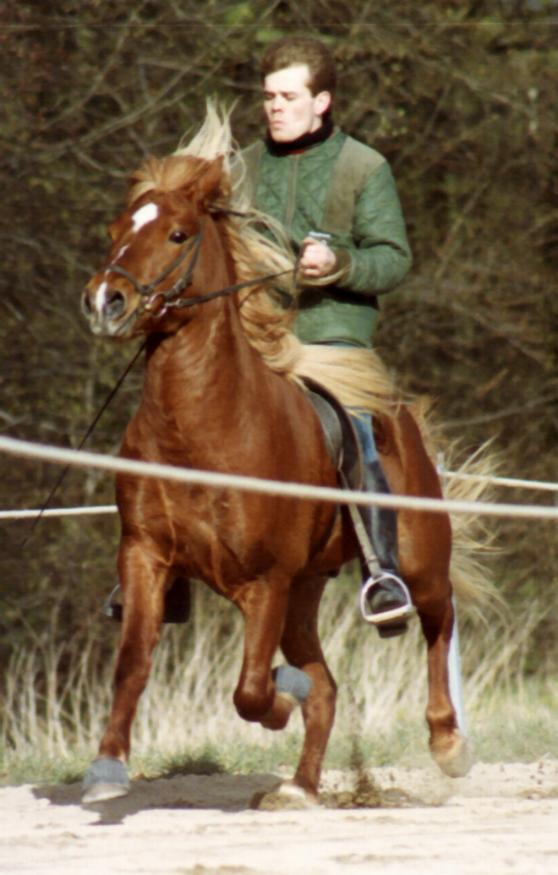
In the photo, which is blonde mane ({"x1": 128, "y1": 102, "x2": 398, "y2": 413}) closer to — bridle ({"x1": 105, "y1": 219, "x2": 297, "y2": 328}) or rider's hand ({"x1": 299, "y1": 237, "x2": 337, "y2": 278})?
rider's hand ({"x1": 299, "y1": 237, "x2": 337, "y2": 278})

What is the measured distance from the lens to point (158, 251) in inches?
236

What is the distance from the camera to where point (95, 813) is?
21.4ft

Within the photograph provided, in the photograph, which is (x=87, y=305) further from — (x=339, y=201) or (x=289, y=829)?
(x=289, y=829)

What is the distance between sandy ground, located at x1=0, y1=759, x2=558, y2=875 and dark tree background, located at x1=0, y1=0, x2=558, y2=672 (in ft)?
17.1

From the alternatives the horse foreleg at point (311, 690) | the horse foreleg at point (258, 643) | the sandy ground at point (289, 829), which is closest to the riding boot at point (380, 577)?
the horse foreleg at point (311, 690)

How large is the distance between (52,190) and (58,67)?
31.8 inches

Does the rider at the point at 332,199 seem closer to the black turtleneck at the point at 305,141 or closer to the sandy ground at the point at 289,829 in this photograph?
the black turtleneck at the point at 305,141

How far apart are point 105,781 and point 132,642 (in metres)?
0.53

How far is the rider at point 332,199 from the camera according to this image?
22.0 feet

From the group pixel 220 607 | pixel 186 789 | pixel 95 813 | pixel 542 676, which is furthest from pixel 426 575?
pixel 542 676

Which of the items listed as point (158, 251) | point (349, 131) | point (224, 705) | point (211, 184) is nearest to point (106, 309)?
point (158, 251)

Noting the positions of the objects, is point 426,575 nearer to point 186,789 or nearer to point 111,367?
point 186,789

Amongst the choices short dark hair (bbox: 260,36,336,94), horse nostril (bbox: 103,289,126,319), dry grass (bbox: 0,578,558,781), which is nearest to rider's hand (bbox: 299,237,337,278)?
short dark hair (bbox: 260,36,336,94)

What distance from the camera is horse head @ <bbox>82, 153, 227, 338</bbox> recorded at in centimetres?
573
